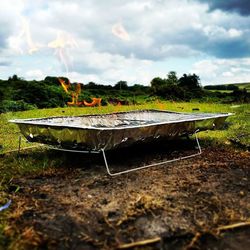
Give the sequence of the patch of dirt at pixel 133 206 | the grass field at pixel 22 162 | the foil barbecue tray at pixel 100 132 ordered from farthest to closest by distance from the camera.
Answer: the foil barbecue tray at pixel 100 132, the grass field at pixel 22 162, the patch of dirt at pixel 133 206

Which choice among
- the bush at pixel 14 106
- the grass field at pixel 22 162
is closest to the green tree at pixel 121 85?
the bush at pixel 14 106

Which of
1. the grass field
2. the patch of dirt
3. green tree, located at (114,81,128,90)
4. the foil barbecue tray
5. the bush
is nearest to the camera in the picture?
the patch of dirt

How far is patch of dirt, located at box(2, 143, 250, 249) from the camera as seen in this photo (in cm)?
327

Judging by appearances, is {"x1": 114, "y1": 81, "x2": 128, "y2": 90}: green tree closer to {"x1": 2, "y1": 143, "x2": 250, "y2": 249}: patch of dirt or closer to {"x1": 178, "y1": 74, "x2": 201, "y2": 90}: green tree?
{"x1": 178, "y1": 74, "x2": 201, "y2": 90}: green tree

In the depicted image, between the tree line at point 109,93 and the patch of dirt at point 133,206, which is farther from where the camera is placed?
the tree line at point 109,93

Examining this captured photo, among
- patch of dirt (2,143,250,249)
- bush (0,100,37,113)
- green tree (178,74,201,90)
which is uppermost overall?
green tree (178,74,201,90)

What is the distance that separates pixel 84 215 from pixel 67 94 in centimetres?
1456

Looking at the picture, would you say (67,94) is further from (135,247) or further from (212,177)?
(135,247)

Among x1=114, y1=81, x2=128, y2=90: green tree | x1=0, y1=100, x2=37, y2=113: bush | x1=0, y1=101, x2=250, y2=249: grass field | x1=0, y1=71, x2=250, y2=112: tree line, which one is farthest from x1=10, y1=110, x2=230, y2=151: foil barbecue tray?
x1=114, y1=81, x2=128, y2=90: green tree

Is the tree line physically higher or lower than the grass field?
higher

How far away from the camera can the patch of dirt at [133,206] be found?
327cm

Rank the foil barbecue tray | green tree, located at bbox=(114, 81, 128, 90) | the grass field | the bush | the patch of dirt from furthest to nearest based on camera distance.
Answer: green tree, located at bbox=(114, 81, 128, 90), the bush, the foil barbecue tray, the grass field, the patch of dirt

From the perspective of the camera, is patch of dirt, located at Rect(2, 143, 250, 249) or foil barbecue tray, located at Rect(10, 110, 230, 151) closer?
patch of dirt, located at Rect(2, 143, 250, 249)

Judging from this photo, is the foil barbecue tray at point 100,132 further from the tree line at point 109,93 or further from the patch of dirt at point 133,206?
the tree line at point 109,93
